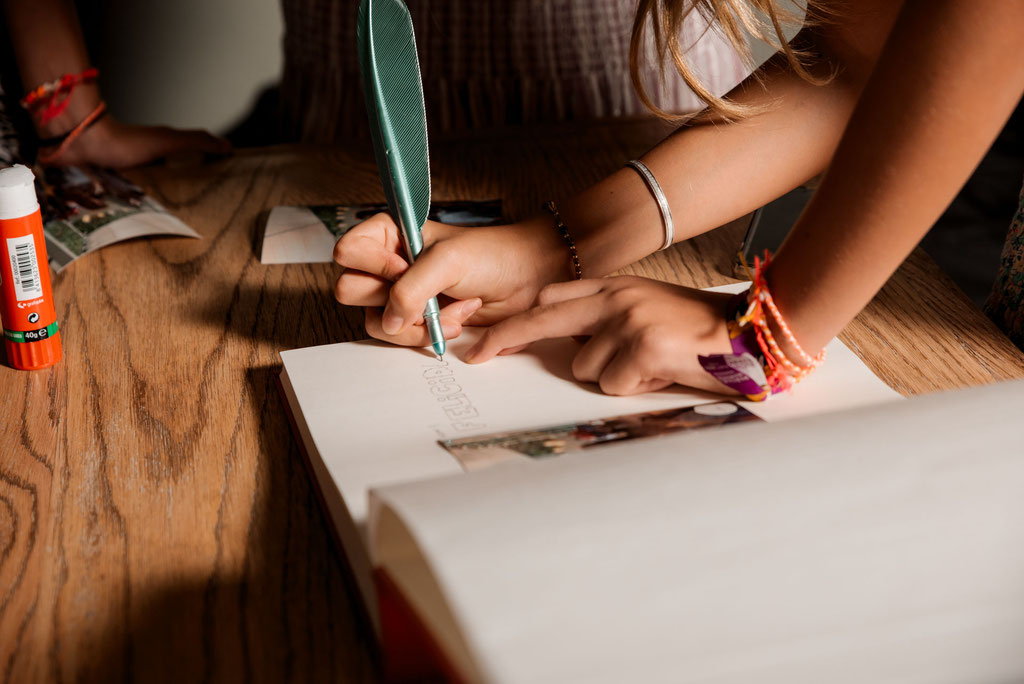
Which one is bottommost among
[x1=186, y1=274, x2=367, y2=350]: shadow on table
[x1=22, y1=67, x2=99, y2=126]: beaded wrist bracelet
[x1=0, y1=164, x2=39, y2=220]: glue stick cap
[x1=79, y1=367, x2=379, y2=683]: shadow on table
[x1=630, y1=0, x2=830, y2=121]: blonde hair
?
[x1=79, y1=367, x2=379, y2=683]: shadow on table

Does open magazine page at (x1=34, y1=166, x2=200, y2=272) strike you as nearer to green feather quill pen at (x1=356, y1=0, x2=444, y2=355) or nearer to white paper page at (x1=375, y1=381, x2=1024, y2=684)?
green feather quill pen at (x1=356, y1=0, x2=444, y2=355)

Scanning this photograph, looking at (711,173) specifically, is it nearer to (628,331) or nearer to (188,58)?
(628,331)

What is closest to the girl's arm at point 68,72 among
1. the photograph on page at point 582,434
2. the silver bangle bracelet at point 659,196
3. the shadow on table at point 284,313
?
the shadow on table at point 284,313

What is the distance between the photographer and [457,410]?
57 cm

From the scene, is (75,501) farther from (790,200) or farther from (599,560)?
(790,200)

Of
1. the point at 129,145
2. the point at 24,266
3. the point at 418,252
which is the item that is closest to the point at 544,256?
the point at 418,252

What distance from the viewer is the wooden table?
0.43m

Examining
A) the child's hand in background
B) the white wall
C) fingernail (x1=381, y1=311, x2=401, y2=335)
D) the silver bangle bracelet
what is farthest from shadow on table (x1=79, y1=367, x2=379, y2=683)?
the white wall

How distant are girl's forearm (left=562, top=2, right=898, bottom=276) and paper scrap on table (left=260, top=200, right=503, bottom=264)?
0.15m

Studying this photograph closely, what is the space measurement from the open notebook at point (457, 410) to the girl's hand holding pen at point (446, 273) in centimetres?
2

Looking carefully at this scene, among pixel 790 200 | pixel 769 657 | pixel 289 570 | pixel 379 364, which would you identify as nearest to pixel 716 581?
pixel 769 657

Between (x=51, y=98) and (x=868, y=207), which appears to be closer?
(x=868, y=207)

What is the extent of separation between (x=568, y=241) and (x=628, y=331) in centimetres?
18

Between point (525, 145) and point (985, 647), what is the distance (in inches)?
32.7
